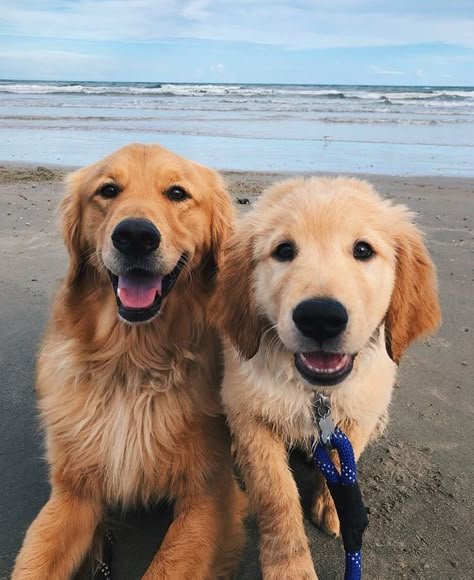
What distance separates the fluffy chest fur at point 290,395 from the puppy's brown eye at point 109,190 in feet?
2.64

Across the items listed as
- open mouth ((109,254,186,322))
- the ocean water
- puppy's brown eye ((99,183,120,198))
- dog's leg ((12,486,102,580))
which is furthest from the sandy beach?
the ocean water

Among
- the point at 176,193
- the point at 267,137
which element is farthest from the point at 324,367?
the point at 267,137

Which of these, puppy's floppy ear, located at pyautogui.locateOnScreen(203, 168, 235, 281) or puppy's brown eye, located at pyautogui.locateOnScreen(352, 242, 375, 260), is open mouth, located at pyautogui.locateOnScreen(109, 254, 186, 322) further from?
puppy's brown eye, located at pyautogui.locateOnScreen(352, 242, 375, 260)

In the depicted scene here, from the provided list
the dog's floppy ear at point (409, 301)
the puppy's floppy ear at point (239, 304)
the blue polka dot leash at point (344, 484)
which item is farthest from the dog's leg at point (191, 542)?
the dog's floppy ear at point (409, 301)

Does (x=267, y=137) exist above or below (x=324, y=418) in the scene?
below

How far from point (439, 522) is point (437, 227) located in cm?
387

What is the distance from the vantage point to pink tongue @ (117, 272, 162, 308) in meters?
2.09

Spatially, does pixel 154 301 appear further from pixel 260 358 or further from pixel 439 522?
pixel 439 522

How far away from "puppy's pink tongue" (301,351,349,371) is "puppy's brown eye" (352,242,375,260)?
320mm

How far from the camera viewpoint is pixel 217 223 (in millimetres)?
2424

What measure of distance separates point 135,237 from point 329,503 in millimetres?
1144

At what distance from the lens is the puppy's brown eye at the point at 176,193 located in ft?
7.43

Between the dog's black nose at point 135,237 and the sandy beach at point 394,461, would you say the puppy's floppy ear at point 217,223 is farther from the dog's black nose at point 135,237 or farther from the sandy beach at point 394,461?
the sandy beach at point 394,461

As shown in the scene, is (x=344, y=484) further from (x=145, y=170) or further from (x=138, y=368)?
(x=145, y=170)
